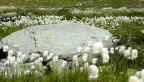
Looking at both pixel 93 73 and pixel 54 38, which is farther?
pixel 54 38

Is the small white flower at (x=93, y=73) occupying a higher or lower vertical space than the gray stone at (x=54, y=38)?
higher

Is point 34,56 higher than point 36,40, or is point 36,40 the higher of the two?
point 34,56

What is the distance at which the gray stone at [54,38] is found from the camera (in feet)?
42.5

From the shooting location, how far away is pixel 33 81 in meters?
8.34

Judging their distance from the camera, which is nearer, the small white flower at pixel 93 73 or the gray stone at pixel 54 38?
the small white flower at pixel 93 73

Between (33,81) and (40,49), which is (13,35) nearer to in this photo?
(40,49)

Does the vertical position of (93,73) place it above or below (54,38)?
above

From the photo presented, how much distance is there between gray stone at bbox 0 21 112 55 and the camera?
13.0 metres

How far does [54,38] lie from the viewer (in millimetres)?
13625

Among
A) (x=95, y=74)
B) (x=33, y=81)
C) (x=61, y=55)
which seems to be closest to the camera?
(x=95, y=74)

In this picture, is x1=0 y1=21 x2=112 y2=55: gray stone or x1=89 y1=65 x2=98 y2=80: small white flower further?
x1=0 y1=21 x2=112 y2=55: gray stone

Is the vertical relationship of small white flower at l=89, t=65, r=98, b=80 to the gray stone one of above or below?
above

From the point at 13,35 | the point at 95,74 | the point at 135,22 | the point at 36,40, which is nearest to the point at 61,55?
the point at 36,40

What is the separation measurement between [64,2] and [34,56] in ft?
185
